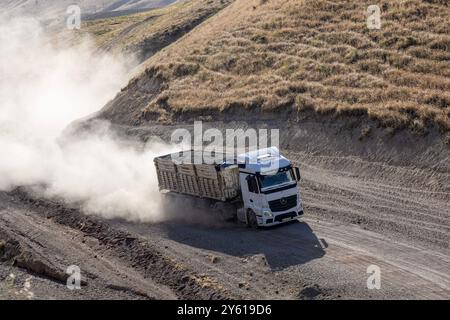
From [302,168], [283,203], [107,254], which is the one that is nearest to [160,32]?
[302,168]

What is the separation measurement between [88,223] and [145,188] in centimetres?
376

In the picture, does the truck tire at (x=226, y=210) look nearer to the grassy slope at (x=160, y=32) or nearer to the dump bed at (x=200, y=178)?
the dump bed at (x=200, y=178)

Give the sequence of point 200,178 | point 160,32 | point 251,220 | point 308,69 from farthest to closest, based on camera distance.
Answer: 1. point 160,32
2. point 308,69
3. point 200,178
4. point 251,220

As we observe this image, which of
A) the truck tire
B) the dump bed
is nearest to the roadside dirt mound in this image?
the truck tire

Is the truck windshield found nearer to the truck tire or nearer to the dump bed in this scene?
the dump bed

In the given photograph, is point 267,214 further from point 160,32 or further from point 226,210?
point 160,32

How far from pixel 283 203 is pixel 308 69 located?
20.3 meters

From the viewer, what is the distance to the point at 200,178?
2667 cm

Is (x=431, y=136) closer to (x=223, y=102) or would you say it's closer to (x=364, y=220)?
(x=364, y=220)

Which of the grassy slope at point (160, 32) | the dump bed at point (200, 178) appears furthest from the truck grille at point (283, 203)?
the grassy slope at point (160, 32)

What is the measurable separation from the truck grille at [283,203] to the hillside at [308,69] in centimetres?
1044

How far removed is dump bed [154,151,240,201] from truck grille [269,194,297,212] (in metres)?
1.90

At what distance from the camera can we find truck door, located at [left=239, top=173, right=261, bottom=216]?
80.4 feet

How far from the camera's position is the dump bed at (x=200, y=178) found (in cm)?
2560
